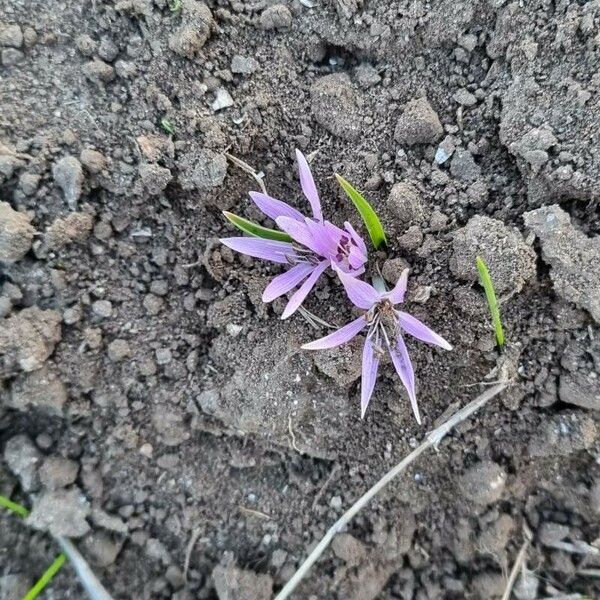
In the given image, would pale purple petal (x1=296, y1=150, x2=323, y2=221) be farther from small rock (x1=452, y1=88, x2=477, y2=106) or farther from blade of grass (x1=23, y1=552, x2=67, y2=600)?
blade of grass (x1=23, y1=552, x2=67, y2=600)

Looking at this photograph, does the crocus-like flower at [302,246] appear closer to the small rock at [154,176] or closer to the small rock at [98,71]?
the small rock at [154,176]

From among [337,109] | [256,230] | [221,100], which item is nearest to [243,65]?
[221,100]

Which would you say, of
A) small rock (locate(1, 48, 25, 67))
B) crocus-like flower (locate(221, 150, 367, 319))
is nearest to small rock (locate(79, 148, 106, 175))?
small rock (locate(1, 48, 25, 67))

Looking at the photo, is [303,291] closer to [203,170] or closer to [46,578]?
[203,170]

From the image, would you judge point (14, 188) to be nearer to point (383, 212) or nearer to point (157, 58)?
point (157, 58)

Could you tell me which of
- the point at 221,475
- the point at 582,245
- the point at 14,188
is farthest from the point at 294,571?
the point at 14,188
